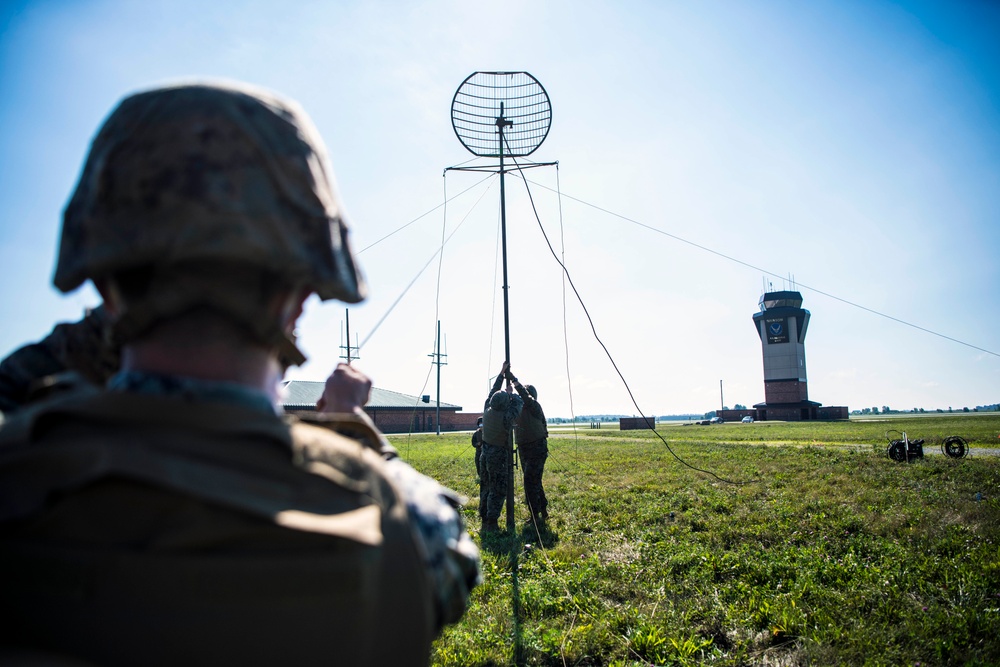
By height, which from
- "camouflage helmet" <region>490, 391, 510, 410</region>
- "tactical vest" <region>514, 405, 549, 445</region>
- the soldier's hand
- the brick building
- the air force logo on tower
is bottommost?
the brick building

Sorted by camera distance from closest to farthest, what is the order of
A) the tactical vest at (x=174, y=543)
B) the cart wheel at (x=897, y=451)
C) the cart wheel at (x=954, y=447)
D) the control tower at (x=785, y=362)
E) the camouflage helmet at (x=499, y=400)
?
the tactical vest at (x=174, y=543)
the camouflage helmet at (x=499, y=400)
the cart wheel at (x=954, y=447)
the cart wheel at (x=897, y=451)
the control tower at (x=785, y=362)

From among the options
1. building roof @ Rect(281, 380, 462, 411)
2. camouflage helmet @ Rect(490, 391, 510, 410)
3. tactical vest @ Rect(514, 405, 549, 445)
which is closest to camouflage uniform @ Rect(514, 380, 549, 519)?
tactical vest @ Rect(514, 405, 549, 445)

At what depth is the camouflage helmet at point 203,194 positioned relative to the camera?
90 cm

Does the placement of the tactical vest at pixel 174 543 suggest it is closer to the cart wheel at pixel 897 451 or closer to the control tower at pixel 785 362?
the cart wheel at pixel 897 451

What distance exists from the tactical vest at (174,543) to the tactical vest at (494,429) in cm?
694

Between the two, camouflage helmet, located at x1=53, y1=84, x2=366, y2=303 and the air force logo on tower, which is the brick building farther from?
the air force logo on tower

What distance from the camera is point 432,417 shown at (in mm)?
58312

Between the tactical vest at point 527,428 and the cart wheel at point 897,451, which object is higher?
the tactical vest at point 527,428

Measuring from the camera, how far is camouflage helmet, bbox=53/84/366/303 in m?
0.90

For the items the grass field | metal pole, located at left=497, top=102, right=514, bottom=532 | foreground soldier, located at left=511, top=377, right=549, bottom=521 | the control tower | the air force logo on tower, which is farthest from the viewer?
the air force logo on tower

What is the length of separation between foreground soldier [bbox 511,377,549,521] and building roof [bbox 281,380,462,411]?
38.6 m

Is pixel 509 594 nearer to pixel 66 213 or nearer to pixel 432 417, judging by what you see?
pixel 66 213

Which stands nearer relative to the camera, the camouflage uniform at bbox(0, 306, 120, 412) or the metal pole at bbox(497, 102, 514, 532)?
the camouflage uniform at bbox(0, 306, 120, 412)

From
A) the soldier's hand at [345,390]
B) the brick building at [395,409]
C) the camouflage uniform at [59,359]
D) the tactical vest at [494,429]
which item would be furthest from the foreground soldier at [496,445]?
the brick building at [395,409]
